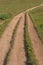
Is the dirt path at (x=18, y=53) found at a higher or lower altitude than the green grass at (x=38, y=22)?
higher

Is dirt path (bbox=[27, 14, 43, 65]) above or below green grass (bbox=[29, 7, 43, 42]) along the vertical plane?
above

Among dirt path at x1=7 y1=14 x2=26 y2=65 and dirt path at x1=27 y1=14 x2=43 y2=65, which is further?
dirt path at x1=27 y1=14 x2=43 y2=65

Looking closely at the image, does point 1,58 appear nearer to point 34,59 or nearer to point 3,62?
point 3,62

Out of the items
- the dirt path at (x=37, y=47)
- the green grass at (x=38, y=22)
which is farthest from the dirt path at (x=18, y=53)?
the green grass at (x=38, y=22)

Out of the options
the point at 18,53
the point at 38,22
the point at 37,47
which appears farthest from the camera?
the point at 38,22

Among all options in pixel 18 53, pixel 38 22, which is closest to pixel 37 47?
pixel 18 53

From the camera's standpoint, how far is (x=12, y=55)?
21.2 metres

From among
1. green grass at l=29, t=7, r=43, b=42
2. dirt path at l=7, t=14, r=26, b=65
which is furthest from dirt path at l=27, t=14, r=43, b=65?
dirt path at l=7, t=14, r=26, b=65

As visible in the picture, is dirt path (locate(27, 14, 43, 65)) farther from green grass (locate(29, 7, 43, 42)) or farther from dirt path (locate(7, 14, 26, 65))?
dirt path (locate(7, 14, 26, 65))

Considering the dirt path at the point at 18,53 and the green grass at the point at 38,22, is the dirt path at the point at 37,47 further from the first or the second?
the dirt path at the point at 18,53

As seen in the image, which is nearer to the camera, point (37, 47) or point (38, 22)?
point (37, 47)

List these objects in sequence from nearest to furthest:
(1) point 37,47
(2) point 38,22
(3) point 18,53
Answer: (3) point 18,53 → (1) point 37,47 → (2) point 38,22

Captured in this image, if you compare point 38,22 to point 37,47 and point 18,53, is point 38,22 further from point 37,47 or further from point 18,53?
point 18,53

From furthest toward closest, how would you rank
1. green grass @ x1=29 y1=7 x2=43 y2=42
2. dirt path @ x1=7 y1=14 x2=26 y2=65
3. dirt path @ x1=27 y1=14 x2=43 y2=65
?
green grass @ x1=29 y1=7 x2=43 y2=42 < dirt path @ x1=27 y1=14 x2=43 y2=65 < dirt path @ x1=7 y1=14 x2=26 y2=65
